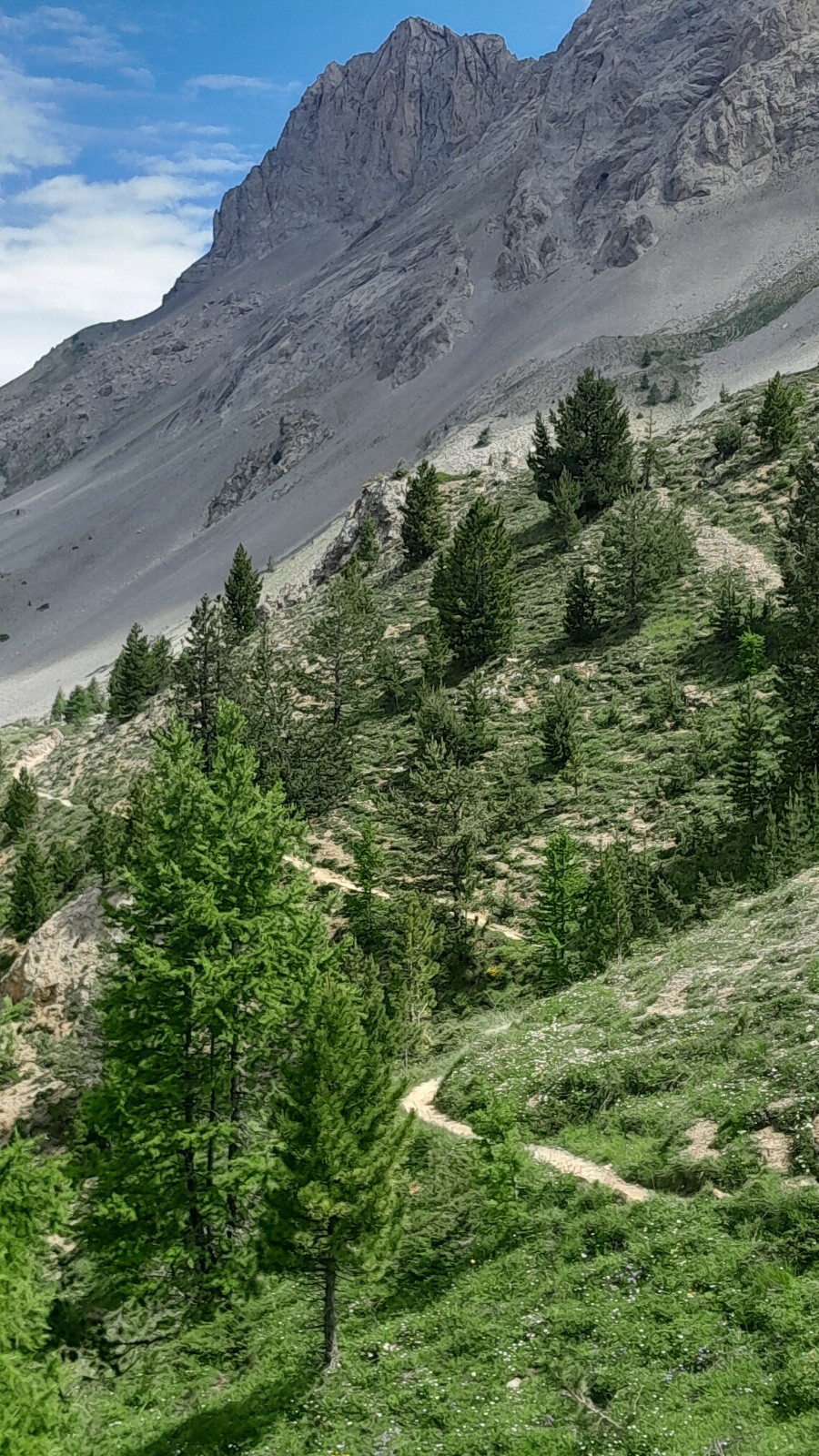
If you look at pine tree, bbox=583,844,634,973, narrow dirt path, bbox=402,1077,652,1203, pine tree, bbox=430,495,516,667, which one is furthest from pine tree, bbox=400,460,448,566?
narrow dirt path, bbox=402,1077,652,1203

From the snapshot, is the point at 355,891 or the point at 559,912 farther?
the point at 355,891

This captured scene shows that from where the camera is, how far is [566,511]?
187 ft

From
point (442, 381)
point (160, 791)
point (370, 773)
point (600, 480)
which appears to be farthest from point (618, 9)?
point (160, 791)

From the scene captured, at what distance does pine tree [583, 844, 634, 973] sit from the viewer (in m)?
26.8

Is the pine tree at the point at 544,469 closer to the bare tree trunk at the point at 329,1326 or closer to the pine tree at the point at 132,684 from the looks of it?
the pine tree at the point at 132,684

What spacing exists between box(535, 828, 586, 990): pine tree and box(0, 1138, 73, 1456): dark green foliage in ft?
63.0

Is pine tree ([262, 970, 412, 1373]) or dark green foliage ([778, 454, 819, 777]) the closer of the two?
pine tree ([262, 970, 412, 1373])

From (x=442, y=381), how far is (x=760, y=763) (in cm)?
11688


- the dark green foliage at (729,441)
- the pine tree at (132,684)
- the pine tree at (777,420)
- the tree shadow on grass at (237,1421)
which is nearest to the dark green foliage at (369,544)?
the pine tree at (132,684)

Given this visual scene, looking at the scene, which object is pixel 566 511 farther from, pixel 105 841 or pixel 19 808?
pixel 19 808

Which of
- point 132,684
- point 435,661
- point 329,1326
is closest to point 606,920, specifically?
point 329,1326

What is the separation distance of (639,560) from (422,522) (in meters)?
18.7

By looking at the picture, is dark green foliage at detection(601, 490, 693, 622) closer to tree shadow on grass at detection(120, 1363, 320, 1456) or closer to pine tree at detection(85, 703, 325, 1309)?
pine tree at detection(85, 703, 325, 1309)

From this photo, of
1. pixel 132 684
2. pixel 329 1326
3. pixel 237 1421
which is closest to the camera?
pixel 237 1421
